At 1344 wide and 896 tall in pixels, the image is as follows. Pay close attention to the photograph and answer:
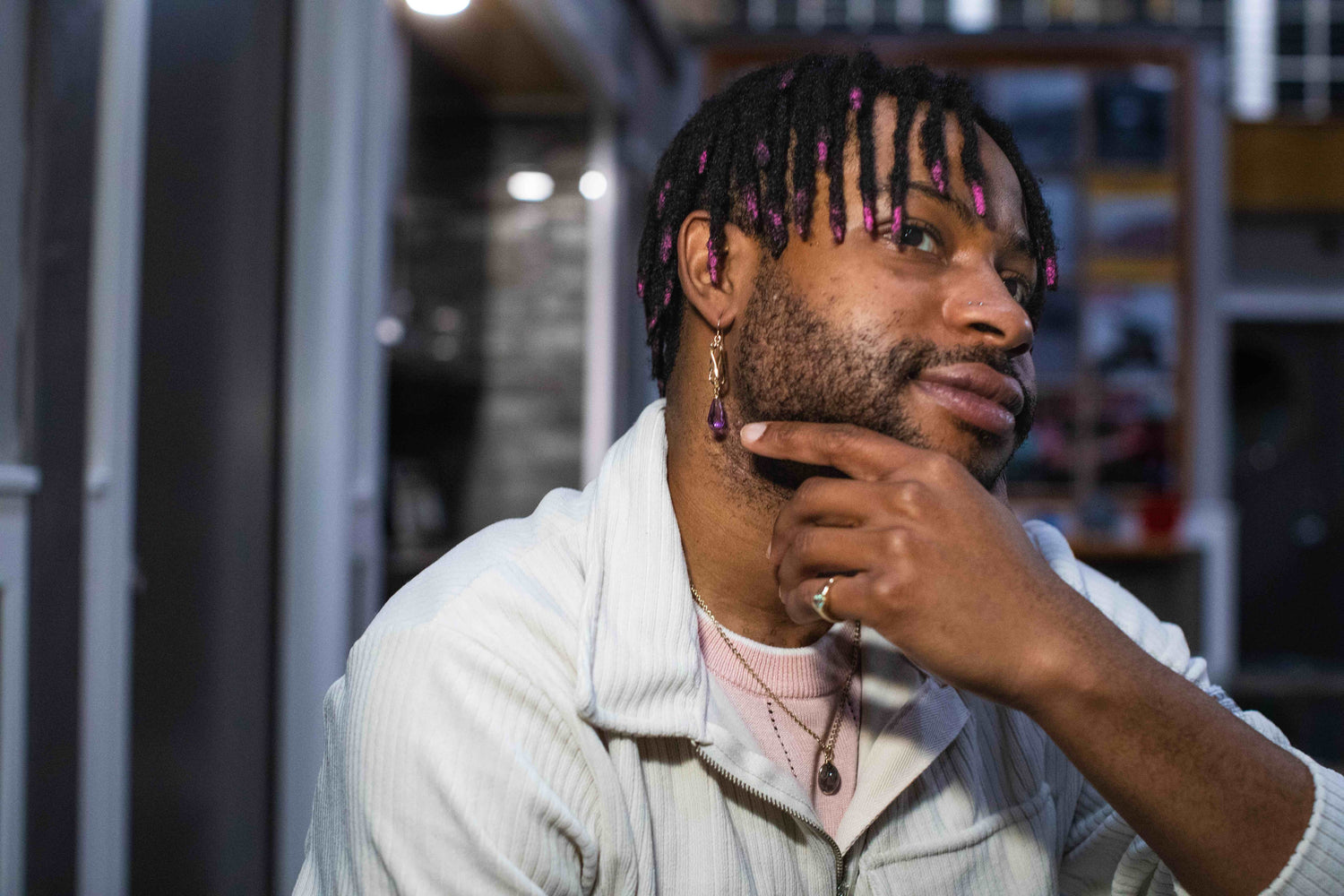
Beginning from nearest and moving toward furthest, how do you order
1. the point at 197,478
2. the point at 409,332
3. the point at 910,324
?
the point at 910,324 → the point at 197,478 → the point at 409,332

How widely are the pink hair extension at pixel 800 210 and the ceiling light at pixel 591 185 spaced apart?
A: 13.7 feet

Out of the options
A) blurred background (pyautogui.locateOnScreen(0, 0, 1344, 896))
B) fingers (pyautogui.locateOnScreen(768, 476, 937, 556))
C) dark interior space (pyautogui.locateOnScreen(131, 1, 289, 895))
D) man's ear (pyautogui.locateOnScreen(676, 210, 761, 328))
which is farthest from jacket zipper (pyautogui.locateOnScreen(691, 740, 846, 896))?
dark interior space (pyautogui.locateOnScreen(131, 1, 289, 895))

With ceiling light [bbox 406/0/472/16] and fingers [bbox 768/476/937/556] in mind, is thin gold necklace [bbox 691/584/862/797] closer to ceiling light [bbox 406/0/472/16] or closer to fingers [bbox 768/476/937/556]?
fingers [bbox 768/476/937/556]

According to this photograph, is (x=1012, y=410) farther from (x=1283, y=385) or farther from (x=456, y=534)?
(x=1283, y=385)

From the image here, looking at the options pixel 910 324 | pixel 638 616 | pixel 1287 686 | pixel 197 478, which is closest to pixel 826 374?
pixel 910 324

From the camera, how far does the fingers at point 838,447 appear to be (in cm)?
93

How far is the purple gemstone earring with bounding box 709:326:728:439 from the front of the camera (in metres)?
1.17

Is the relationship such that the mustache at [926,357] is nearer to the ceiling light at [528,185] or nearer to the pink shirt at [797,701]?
the pink shirt at [797,701]

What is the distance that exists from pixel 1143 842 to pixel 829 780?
0.31 m

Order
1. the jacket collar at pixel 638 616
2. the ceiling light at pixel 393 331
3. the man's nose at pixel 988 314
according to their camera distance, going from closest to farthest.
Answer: the jacket collar at pixel 638 616 < the man's nose at pixel 988 314 < the ceiling light at pixel 393 331

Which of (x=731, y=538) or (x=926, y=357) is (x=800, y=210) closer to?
(x=926, y=357)

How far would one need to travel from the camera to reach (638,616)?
100 centimetres

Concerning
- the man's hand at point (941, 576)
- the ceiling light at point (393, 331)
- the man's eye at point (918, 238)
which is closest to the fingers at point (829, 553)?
the man's hand at point (941, 576)

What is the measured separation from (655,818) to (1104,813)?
54 centimetres
